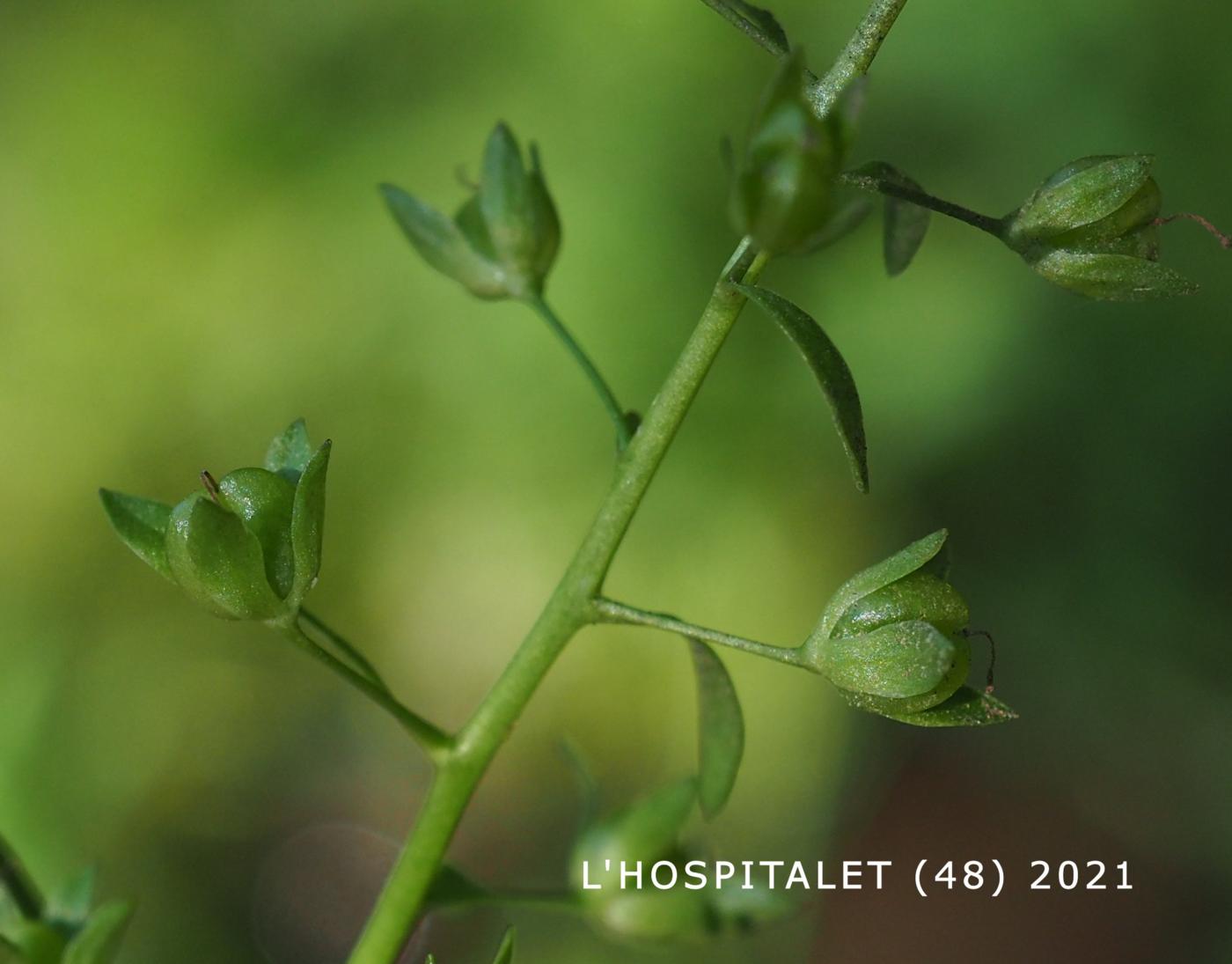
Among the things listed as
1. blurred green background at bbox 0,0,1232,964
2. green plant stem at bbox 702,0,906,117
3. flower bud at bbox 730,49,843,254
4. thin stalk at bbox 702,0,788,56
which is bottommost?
blurred green background at bbox 0,0,1232,964

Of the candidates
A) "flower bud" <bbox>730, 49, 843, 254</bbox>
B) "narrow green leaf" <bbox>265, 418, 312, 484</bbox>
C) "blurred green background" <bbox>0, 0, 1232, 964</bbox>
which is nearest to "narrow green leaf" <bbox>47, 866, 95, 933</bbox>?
"narrow green leaf" <bbox>265, 418, 312, 484</bbox>

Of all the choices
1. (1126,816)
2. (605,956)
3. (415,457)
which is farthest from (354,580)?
(1126,816)

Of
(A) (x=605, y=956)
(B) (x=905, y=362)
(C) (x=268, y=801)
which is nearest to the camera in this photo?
(A) (x=605, y=956)

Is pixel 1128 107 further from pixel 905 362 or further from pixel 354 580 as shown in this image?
pixel 354 580

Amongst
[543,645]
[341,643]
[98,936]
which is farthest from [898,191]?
[98,936]

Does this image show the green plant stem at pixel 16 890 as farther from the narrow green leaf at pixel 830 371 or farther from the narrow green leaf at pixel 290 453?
the narrow green leaf at pixel 830 371

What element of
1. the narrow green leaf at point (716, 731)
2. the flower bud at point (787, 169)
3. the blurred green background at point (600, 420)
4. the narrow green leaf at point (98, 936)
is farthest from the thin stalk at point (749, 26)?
the blurred green background at point (600, 420)

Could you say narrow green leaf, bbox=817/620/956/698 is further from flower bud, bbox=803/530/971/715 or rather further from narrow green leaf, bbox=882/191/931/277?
narrow green leaf, bbox=882/191/931/277
